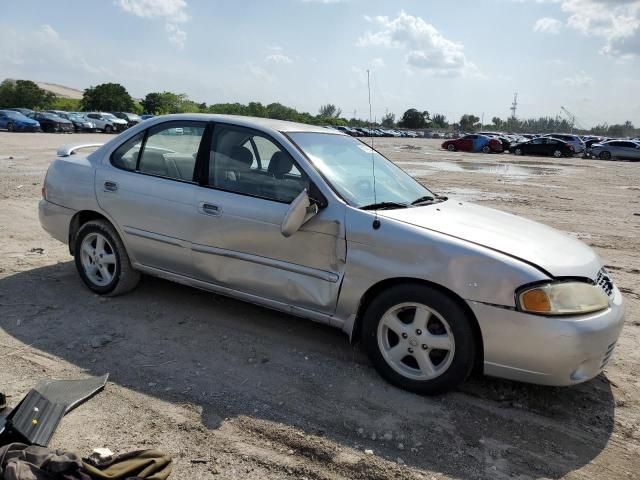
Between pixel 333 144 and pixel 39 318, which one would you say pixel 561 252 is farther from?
pixel 39 318

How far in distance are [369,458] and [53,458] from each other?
152 cm

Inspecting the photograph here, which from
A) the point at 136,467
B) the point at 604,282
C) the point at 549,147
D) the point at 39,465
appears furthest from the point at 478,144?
the point at 39,465

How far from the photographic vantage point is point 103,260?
15.7 ft

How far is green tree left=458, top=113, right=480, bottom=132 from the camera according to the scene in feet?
377

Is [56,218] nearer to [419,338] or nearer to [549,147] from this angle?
[419,338]

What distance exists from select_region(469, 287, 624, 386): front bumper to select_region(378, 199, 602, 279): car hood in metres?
0.31

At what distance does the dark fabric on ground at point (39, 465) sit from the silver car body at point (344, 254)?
5.87ft

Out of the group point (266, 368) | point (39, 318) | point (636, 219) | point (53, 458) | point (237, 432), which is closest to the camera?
point (53, 458)

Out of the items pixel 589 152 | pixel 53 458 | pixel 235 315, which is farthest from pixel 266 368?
pixel 589 152

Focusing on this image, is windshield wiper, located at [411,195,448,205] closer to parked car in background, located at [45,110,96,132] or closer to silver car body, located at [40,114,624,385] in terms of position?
silver car body, located at [40,114,624,385]

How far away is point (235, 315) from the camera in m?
4.56

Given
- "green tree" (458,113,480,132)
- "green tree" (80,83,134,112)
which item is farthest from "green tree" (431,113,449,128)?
"green tree" (80,83,134,112)

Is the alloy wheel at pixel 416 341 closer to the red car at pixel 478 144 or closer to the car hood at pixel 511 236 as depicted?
the car hood at pixel 511 236

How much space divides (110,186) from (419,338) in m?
2.95
